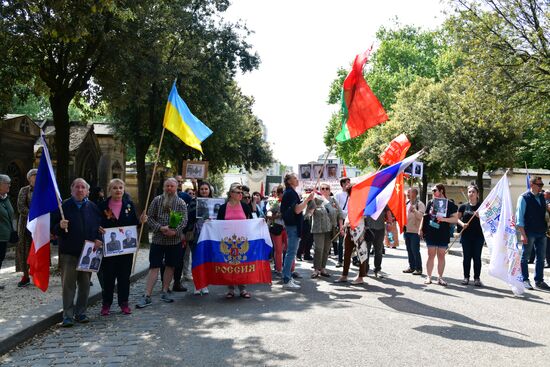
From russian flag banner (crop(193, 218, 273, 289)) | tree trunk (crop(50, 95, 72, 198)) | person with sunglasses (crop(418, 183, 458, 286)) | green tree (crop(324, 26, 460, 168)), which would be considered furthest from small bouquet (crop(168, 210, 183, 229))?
green tree (crop(324, 26, 460, 168))

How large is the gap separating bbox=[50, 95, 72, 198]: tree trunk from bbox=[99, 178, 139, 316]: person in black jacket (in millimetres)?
4225

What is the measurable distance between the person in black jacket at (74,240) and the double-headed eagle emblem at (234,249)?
2.26 meters

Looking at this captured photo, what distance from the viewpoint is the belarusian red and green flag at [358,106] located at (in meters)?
9.52

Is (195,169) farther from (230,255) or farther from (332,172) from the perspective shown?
(230,255)

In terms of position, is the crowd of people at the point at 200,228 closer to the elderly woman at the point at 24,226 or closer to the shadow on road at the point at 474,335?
the elderly woman at the point at 24,226

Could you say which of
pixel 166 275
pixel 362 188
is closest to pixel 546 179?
pixel 362 188

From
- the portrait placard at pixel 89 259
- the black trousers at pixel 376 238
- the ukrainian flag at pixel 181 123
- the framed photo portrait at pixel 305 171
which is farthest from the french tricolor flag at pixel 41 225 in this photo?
the framed photo portrait at pixel 305 171

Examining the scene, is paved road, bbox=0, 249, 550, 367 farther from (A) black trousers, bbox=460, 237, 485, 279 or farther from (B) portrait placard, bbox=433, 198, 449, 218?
(B) portrait placard, bbox=433, 198, 449, 218

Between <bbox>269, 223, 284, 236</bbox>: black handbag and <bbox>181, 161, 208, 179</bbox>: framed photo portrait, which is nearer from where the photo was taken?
<bbox>269, 223, 284, 236</bbox>: black handbag

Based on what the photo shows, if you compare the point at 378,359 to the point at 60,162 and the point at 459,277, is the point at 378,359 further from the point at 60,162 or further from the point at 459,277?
the point at 60,162

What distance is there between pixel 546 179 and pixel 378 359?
37409 mm

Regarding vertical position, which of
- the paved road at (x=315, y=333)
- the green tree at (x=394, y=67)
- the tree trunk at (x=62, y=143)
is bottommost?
the paved road at (x=315, y=333)

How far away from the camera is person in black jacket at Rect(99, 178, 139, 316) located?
306 inches

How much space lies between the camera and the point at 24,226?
10164 mm
